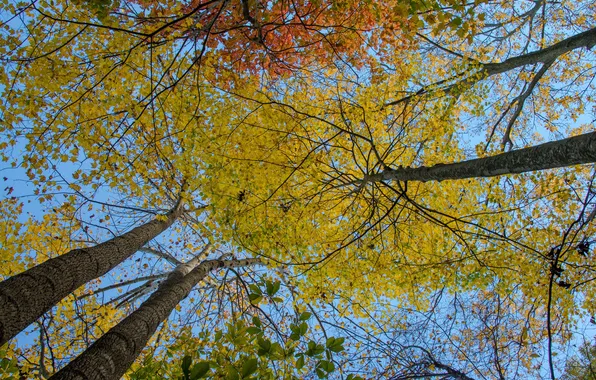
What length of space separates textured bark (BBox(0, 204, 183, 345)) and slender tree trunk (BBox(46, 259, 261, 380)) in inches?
18.8

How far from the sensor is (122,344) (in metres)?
2.64

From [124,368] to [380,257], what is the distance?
3333 millimetres

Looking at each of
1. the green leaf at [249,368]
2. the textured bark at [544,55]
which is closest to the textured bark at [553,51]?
the textured bark at [544,55]

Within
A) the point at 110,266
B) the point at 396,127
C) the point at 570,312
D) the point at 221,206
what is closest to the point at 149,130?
the point at 221,206

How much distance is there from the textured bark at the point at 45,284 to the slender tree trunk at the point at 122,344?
48cm

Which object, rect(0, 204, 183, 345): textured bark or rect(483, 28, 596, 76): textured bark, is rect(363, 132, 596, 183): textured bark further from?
rect(483, 28, 596, 76): textured bark

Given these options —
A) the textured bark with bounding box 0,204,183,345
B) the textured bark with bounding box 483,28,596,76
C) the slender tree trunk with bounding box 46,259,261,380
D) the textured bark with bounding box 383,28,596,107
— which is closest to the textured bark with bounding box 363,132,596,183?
the textured bark with bounding box 383,28,596,107

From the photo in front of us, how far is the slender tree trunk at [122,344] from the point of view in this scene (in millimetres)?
2215

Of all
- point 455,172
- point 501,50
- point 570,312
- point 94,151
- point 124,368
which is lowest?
point 124,368

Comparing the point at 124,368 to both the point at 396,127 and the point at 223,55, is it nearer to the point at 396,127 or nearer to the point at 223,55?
the point at 223,55

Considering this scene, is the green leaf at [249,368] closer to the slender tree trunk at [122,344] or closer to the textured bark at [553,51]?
the slender tree trunk at [122,344]

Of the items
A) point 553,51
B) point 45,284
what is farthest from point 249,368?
point 553,51

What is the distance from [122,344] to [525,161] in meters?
3.38

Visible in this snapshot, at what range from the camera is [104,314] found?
5102 mm
